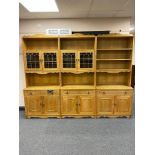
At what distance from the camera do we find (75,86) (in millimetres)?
5152

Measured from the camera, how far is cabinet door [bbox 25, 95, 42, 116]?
492cm

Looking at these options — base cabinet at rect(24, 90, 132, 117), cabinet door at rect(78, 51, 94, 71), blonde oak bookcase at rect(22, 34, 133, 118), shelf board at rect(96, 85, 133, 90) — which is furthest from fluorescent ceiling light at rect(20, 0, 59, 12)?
shelf board at rect(96, 85, 133, 90)

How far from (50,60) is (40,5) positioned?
1422 millimetres

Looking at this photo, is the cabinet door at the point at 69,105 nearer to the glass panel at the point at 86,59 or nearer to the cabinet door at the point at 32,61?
the glass panel at the point at 86,59

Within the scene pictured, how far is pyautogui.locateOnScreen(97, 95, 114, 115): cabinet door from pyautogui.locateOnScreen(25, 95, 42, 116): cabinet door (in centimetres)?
153

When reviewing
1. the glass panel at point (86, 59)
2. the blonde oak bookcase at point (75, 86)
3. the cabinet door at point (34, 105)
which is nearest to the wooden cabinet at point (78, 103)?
the blonde oak bookcase at point (75, 86)

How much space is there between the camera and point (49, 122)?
4727mm

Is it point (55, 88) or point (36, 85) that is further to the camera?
point (36, 85)

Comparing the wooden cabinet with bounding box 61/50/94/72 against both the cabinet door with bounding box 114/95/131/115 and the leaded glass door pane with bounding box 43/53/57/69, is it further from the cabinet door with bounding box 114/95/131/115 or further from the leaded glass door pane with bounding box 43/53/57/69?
the cabinet door with bounding box 114/95/131/115

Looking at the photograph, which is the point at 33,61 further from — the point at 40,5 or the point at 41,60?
the point at 40,5
